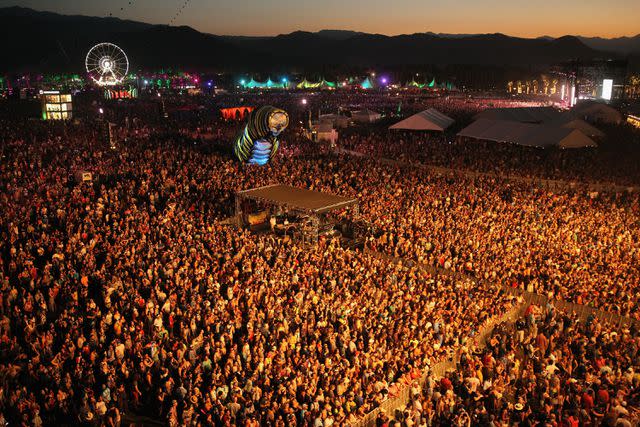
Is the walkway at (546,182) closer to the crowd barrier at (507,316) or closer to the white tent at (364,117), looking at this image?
the crowd barrier at (507,316)

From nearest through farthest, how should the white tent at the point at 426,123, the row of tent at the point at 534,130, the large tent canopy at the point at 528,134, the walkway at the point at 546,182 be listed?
1. the walkway at the point at 546,182
2. the large tent canopy at the point at 528,134
3. the row of tent at the point at 534,130
4. the white tent at the point at 426,123

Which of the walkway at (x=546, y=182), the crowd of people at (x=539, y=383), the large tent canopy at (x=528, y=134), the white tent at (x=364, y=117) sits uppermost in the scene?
the white tent at (x=364, y=117)

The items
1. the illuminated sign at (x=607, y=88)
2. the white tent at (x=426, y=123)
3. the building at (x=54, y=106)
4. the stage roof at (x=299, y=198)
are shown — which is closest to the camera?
the stage roof at (x=299, y=198)

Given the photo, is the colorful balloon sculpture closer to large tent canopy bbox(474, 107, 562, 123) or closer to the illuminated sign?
large tent canopy bbox(474, 107, 562, 123)

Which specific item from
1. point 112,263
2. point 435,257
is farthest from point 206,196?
point 435,257

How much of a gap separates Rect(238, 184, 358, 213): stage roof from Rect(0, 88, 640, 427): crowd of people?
1.27 m

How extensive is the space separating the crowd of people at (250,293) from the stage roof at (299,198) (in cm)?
127

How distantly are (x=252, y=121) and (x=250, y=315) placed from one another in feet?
45.1

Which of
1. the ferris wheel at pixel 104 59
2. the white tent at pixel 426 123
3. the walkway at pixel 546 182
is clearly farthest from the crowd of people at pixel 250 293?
the ferris wheel at pixel 104 59

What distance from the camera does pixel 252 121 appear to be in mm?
22484

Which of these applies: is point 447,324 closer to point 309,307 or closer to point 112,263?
point 309,307

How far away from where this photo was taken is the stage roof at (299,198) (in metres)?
15.9

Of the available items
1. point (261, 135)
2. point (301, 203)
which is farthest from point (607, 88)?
point (301, 203)

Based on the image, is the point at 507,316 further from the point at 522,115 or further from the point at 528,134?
the point at 522,115
